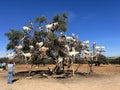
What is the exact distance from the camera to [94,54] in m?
23.8

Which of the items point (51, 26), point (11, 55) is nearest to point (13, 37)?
point (11, 55)

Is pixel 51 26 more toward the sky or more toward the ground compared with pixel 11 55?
more toward the sky

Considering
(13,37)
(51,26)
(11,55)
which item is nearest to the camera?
(51,26)

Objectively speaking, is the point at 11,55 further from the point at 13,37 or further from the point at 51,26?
the point at 51,26

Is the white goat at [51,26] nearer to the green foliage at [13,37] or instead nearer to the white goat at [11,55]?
the green foliage at [13,37]

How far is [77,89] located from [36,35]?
320 inches

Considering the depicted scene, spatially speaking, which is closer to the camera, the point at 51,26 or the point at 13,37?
the point at 51,26

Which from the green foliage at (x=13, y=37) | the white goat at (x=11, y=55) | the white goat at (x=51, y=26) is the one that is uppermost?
the white goat at (x=51, y=26)

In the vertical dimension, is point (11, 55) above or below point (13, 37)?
below

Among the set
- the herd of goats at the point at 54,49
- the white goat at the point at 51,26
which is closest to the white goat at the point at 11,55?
the herd of goats at the point at 54,49

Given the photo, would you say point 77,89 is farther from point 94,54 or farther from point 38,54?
point 94,54

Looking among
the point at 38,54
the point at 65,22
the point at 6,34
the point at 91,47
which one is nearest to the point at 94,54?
the point at 91,47

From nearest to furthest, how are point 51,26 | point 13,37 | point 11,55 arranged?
point 51,26 < point 11,55 < point 13,37

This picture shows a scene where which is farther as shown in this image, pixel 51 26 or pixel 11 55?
pixel 11 55
